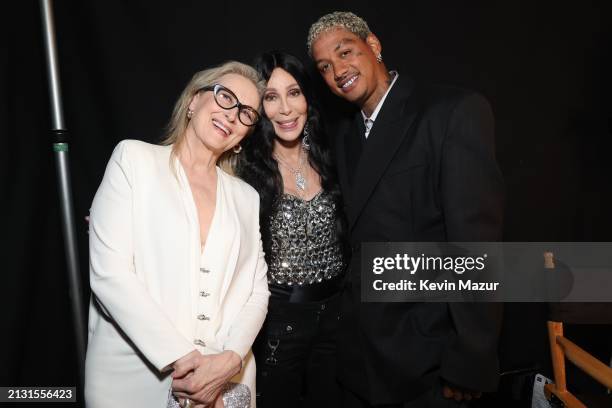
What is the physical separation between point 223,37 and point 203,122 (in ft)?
2.41

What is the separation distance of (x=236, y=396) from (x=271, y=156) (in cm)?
99

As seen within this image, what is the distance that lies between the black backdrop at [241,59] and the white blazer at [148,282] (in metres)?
0.69

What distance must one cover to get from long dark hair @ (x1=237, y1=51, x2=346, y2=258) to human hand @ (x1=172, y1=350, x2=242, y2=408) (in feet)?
1.92

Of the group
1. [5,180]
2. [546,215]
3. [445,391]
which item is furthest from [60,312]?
[546,215]

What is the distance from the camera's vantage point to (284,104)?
1914mm

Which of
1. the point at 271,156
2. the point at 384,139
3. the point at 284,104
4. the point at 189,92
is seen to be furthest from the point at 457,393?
the point at 189,92

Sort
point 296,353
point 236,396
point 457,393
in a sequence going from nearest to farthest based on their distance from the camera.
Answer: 1. point 236,396
2. point 457,393
3. point 296,353

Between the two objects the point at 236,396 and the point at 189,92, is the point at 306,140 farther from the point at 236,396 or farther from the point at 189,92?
the point at 236,396

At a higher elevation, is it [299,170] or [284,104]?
[284,104]

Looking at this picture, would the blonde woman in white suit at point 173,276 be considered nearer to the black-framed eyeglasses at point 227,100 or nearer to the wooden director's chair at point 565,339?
the black-framed eyeglasses at point 227,100

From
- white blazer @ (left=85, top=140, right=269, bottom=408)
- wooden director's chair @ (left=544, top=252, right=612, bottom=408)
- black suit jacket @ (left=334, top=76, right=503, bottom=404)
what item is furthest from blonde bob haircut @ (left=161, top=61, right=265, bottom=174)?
wooden director's chair @ (left=544, top=252, right=612, bottom=408)

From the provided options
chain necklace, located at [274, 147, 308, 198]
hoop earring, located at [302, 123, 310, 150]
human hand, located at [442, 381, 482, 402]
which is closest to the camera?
human hand, located at [442, 381, 482, 402]

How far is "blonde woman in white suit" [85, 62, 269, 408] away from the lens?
1.27 metres

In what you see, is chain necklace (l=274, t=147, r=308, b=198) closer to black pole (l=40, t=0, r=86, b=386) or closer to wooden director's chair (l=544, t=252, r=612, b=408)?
black pole (l=40, t=0, r=86, b=386)
